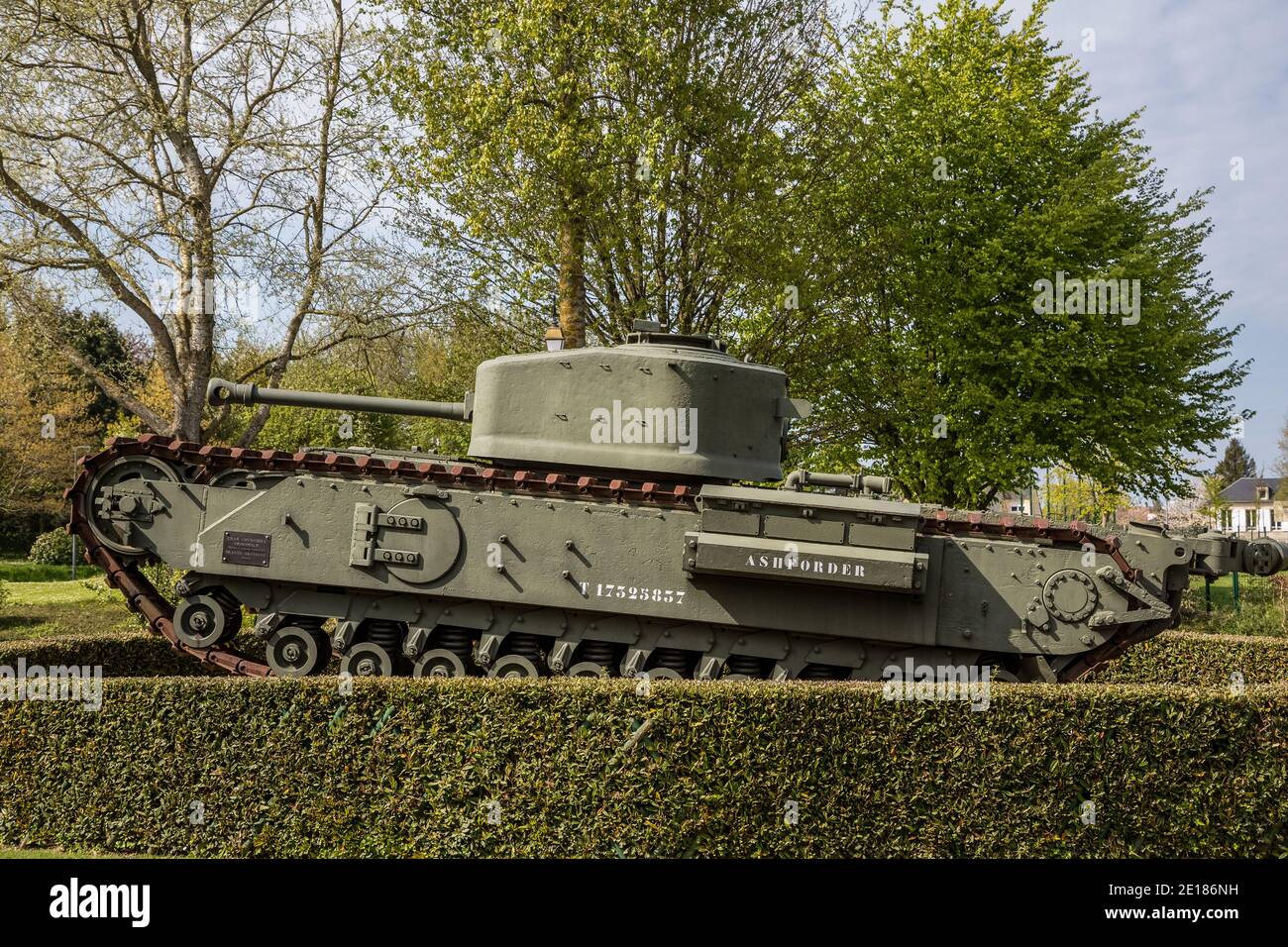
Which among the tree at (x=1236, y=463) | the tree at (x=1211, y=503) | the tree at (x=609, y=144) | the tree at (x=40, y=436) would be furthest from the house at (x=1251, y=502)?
the tree at (x=40, y=436)

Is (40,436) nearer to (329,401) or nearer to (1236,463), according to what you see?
(329,401)

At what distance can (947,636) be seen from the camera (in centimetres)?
932

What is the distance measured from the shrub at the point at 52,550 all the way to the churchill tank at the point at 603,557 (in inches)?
1097

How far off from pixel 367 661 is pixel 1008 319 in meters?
19.4

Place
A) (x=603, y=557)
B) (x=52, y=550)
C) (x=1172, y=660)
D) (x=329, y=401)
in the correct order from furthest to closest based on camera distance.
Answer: (x=52, y=550) → (x=1172, y=660) → (x=329, y=401) → (x=603, y=557)

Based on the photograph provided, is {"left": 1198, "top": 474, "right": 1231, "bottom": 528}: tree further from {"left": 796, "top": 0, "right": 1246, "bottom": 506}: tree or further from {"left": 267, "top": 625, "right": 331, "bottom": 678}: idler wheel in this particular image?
{"left": 267, "top": 625, "right": 331, "bottom": 678}: idler wheel

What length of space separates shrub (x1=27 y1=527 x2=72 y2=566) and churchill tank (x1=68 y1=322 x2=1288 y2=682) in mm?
27866

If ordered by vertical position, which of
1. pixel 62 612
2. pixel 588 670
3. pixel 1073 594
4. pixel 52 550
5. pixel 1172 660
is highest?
pixel 1073 594

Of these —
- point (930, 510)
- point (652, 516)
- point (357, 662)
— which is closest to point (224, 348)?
point (357, 662)

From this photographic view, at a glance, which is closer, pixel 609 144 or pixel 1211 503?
pixel 609 144

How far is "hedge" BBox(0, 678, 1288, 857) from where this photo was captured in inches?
288

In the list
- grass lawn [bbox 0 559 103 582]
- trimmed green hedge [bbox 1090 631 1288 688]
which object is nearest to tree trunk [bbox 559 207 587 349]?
trimmed green hedge [bbox 1090 631 1288 688]

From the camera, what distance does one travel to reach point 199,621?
9734 millimetres

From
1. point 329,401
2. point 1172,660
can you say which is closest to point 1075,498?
point 1172,660
